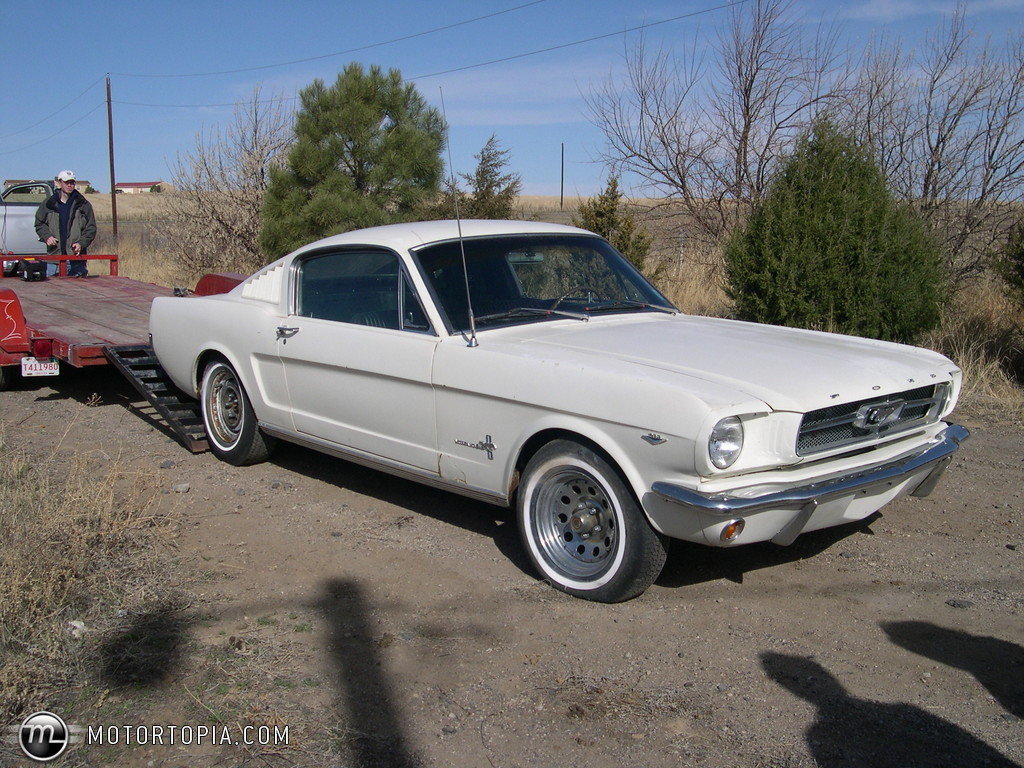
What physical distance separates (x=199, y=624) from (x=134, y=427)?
12.9 feet

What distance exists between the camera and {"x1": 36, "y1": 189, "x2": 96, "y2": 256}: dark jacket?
11375 mm

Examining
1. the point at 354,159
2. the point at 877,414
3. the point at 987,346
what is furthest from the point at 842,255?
the point at 354,159

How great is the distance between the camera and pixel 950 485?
574 cm

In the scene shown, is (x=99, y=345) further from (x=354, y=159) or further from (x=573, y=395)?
(x=354, y=159)

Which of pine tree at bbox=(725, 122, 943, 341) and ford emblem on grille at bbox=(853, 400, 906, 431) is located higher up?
pine tree at bbox=(725, 122, 943, 341)

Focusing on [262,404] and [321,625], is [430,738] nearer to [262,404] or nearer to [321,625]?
[321,625]

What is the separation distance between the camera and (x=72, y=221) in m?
11.4

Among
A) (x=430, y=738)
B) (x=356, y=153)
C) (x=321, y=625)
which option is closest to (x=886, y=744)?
(x=430, y=738)

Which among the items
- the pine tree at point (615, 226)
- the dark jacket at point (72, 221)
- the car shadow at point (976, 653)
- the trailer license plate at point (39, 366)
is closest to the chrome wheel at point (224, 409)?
the trailer license plate at point (39, 366)

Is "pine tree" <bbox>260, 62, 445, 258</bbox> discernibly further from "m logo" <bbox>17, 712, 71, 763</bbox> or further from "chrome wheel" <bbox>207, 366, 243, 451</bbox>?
"m logo" <bbox>17, 712, 71, 763</bbox>

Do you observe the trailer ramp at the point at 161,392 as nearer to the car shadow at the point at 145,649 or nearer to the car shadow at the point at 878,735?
the car shadow at the point at 145,649

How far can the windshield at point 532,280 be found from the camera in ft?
15.7

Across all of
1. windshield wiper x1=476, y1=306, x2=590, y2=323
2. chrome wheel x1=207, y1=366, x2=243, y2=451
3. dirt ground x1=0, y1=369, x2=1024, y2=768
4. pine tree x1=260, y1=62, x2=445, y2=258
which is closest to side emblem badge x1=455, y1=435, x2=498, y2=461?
dirt ground x1=0, y1=369, x2=1024, y2=768

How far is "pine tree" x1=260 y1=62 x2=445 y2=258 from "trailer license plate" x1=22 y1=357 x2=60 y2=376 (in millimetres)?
6674
